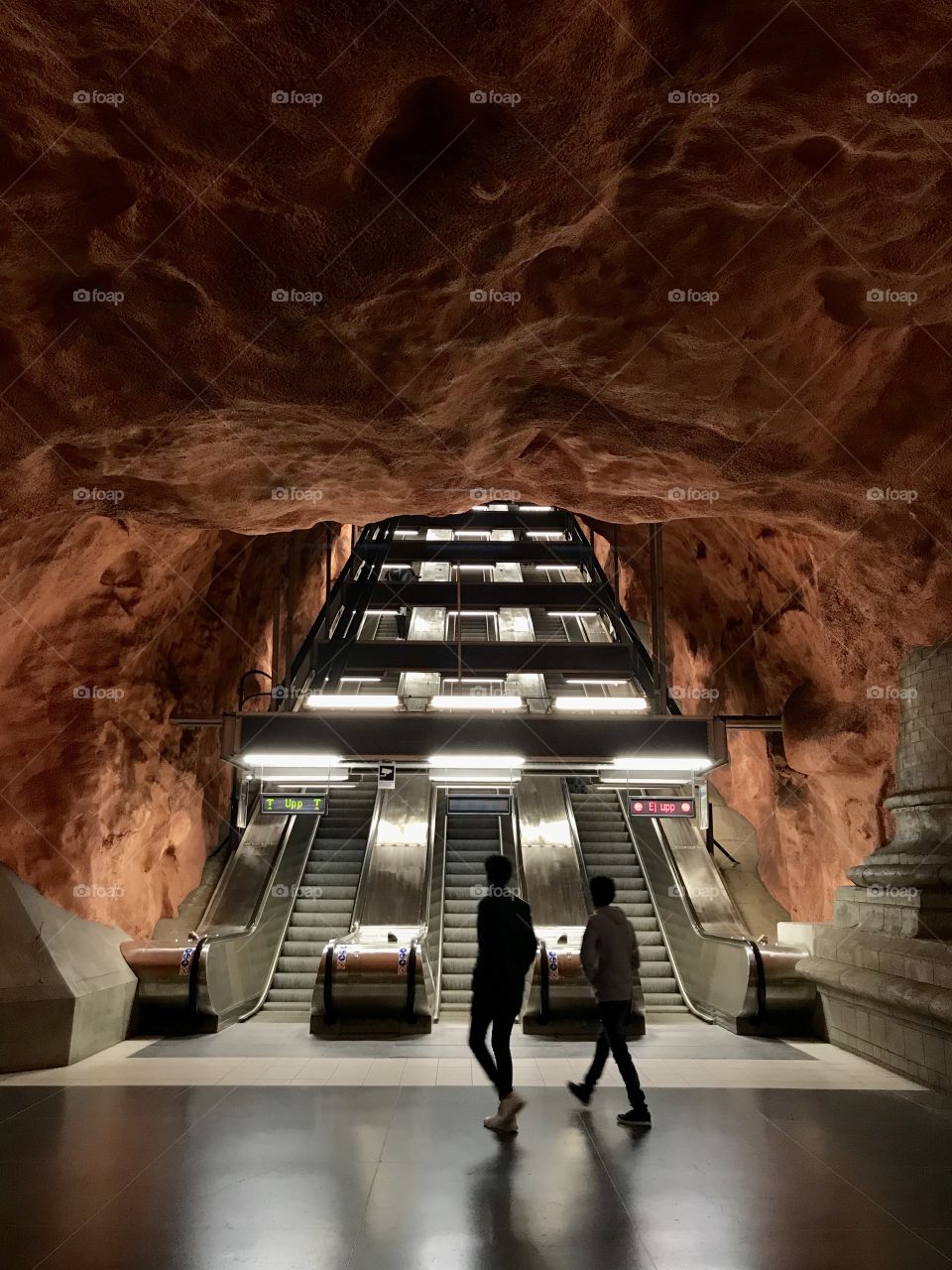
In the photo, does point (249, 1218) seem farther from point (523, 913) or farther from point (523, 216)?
point (523, 216)

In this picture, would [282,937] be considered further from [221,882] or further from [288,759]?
[288,759]

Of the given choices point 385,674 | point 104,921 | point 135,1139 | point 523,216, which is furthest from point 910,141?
point 385,674

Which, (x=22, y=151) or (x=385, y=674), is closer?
(x=22, y=151)

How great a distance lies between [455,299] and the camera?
16.0 feet

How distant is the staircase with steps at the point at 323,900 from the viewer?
10148mm

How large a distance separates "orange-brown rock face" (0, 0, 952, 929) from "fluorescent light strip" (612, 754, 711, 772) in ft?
4.72

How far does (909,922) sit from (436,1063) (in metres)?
3.80

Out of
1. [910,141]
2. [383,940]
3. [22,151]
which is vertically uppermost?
[910,141]

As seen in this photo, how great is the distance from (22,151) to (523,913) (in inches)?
181

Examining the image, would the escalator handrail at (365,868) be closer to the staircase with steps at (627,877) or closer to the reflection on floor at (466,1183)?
the staircase with steps at (627,877)

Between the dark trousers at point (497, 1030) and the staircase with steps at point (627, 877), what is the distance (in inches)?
160

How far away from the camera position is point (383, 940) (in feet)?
30.5

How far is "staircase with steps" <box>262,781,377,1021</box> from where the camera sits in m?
10.1

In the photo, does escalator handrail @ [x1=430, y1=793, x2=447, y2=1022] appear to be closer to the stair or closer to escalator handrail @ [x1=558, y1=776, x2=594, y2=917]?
escalator handrail @ [x1=558, y1=776, x2=594, y2=917]
